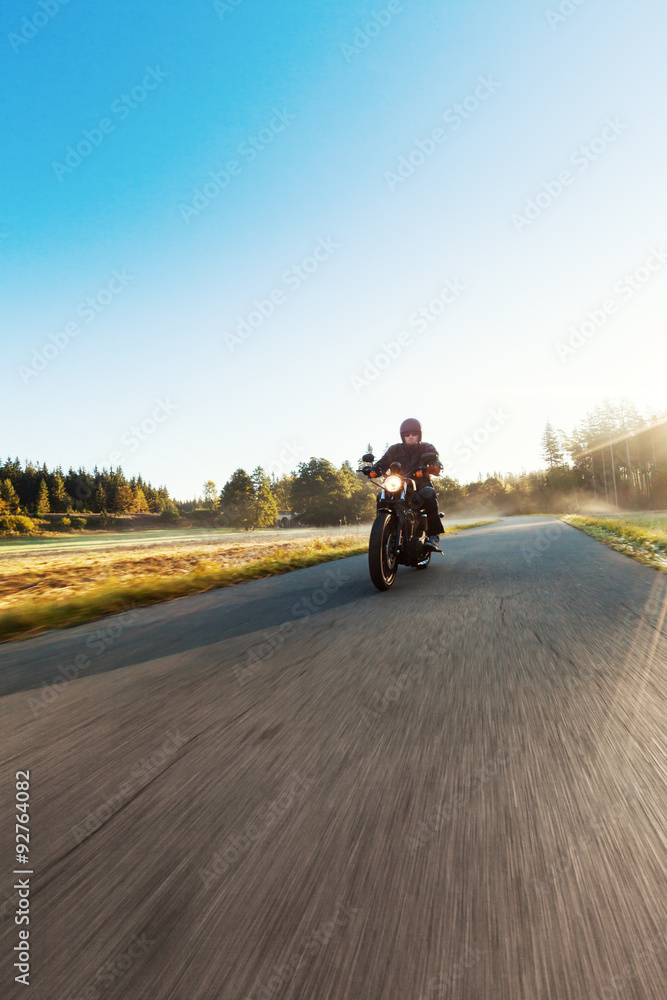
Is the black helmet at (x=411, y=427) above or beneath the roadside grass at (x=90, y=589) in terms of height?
above

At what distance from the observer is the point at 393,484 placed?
5.90m

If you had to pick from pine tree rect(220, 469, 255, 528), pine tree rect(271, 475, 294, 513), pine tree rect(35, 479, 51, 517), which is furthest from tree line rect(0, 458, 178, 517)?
pine tree rect(271, 475, 294, 513)

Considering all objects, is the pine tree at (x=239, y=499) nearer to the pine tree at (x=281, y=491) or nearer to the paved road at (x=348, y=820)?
the pine tree at (x=281, y=491)

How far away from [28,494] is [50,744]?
111 meters

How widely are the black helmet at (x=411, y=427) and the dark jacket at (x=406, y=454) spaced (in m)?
0.13

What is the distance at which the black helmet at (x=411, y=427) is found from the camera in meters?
6.86

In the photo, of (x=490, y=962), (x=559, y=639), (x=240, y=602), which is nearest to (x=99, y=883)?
(x=490, y=962)

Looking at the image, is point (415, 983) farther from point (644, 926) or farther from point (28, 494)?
point (28, 494)

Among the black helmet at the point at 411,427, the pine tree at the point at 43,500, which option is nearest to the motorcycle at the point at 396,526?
the black helmet at the point at 411,427

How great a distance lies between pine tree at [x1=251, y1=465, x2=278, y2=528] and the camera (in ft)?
262

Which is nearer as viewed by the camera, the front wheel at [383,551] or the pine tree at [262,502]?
the front wheel at [383,551]

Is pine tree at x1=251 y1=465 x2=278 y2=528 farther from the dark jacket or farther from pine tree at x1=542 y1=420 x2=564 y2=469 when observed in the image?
the dark jacket

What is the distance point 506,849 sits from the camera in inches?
49.1

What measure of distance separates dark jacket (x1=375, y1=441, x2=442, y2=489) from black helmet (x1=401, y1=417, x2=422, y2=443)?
13 centimetres
